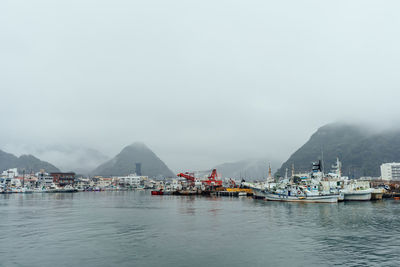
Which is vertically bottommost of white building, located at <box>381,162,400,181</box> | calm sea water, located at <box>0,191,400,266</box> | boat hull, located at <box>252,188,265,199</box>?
boat hull, located at <box>252,188,265,199</box>

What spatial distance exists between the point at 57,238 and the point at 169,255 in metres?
13.4

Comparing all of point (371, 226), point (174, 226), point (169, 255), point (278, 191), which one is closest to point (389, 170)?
point (278, 191)

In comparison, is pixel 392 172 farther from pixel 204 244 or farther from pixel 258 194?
pixel 204 244

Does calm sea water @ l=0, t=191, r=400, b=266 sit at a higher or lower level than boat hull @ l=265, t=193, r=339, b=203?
higher

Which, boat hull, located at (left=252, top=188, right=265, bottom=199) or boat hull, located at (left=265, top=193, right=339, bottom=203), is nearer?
boat hull, located at (left=265, top=193, right=339, bottom=203)

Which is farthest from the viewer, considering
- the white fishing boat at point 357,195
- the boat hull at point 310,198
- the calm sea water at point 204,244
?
the white fishing boat at point 357,195

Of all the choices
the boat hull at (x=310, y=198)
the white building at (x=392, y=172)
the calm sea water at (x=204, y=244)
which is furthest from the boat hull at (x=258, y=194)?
the white building at (x=392, y=172)

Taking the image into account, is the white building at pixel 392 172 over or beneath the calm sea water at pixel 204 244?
over

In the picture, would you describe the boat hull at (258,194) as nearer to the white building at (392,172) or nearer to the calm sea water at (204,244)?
the calm sea water at (204,244)

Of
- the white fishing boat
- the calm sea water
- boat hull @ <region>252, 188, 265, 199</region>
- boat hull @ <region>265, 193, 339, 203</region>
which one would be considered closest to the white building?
boat hull @ <region>252, 188, 265, 199</region>

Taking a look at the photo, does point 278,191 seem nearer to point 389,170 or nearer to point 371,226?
point 371,226

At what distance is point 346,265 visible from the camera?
19.2 meters

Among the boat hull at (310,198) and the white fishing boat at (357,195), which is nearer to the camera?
the boat hull at (310,198)

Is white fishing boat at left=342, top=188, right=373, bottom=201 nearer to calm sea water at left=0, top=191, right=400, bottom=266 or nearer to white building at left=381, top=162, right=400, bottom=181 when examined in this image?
calm sea water at left=0, top=191, right=400, bottom=266
